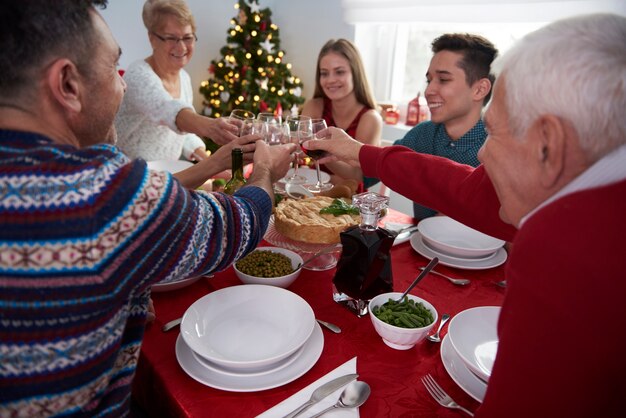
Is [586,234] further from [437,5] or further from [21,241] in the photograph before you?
[437,5]

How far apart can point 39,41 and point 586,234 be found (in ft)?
3.12

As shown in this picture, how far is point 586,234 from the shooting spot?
2.03ft

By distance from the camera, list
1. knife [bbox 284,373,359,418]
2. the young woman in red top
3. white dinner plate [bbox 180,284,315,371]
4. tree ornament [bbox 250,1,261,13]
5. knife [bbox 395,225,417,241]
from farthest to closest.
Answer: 1. tree ornament [bbox 250,1,261,13]
2. the young woman in red top
3. knife [bbox 395,225,417,241]
4. white dinner plate [bbox 180,284,315,371]
5. knife [bbox 284,373,359,418]

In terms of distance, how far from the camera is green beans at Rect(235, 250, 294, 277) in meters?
1.29

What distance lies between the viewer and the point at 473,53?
219 centimetres

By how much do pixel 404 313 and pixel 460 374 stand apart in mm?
191

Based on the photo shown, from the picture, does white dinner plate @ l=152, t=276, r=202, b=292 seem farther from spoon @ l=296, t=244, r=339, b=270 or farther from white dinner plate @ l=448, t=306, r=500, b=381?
white dinner plate @ l=448, t=306, r=500, b=381

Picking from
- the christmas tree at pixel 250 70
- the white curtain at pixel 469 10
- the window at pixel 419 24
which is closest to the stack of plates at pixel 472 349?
the white curtain at pixel 469 10

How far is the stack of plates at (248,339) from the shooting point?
0.92m

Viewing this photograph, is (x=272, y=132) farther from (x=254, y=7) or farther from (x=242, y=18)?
(x=254, y=7)

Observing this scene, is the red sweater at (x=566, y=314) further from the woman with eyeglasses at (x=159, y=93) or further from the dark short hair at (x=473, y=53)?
the woman with eyeglasses at (x=159, y=93)

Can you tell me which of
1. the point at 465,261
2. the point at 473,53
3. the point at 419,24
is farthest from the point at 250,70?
the point at 465,261

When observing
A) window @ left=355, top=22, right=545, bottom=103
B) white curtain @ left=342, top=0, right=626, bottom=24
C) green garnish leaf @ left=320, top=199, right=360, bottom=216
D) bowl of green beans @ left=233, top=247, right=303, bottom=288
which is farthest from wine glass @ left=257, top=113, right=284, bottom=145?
window @ left=355, top=22, right=545, bottom=103

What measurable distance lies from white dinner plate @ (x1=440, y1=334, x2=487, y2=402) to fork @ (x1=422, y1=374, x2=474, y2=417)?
0.04m
